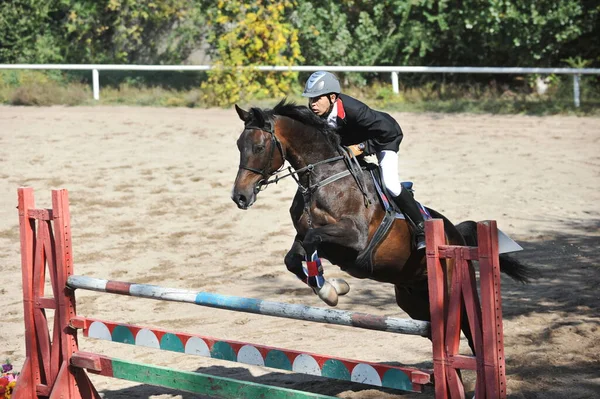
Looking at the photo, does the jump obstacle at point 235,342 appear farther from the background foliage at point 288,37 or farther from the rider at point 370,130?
the background foliage at point 288,37

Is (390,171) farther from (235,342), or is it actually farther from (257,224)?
(257,224)

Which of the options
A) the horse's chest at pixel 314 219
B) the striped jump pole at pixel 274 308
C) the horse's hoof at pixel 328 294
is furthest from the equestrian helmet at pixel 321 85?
the striped jump pole at pixel 274 308

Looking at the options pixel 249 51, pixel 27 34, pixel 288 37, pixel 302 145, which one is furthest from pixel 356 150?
pixel 27 34

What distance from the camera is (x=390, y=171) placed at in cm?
590

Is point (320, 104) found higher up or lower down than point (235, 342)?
higher up

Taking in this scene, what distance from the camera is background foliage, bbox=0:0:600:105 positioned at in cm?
1686

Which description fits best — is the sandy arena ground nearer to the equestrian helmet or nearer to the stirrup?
the stirrup

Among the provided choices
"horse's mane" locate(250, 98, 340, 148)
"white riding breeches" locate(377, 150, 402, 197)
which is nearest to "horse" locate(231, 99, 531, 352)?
"horse's mane" locate(250, 98, 340, 148)

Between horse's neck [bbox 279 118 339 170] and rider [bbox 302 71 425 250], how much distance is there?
144 mm

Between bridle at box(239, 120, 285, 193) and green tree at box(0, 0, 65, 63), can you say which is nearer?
bridle at box(239, 120, 285, 193)

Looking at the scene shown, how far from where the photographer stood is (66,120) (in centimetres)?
1577

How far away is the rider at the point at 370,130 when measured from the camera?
5809mm

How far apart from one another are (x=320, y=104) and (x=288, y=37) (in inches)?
501

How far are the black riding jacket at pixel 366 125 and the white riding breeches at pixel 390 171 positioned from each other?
43 mm
